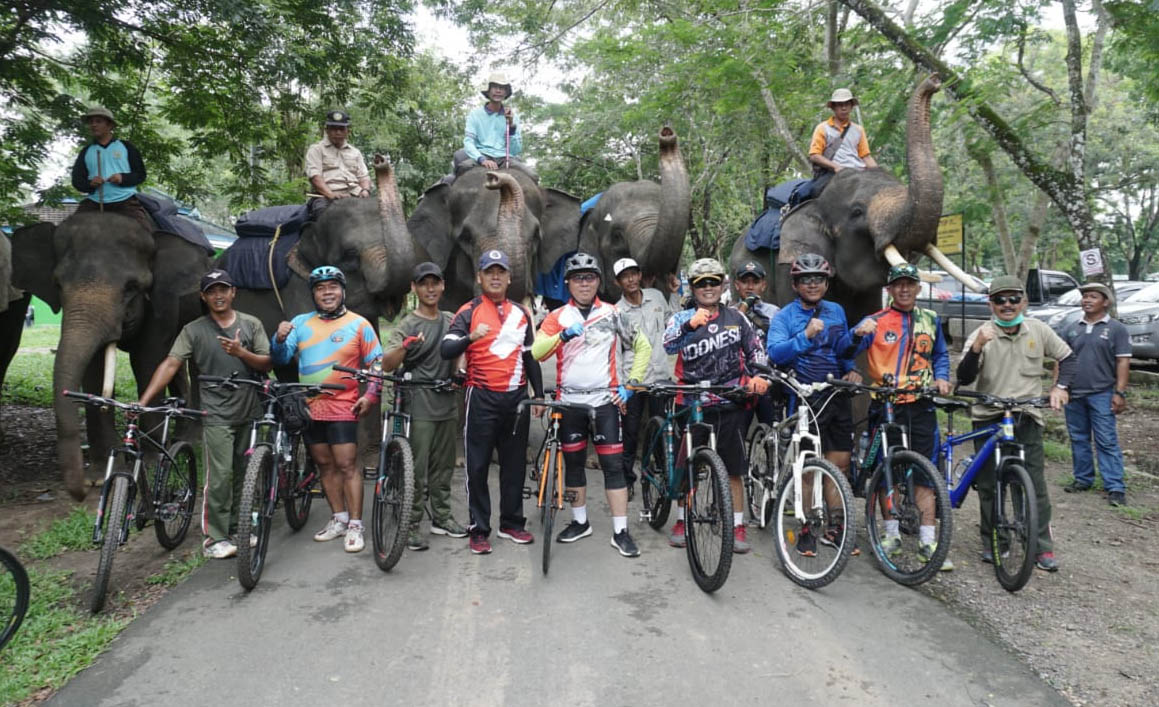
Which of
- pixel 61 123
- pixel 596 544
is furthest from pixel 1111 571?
pixel 61 123

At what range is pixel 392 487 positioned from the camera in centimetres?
514

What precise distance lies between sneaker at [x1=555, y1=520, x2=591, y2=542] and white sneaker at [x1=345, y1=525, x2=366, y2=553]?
1.36 metres

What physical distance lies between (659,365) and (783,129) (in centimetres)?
937

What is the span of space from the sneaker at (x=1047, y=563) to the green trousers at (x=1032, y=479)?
33 mm

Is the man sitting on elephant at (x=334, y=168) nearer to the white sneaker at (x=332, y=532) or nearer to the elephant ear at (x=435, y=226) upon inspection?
the elephant ear at (x=435, y=226)

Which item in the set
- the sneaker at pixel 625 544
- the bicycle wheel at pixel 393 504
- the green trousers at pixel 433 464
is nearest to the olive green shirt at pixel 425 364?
the green trousers at pixel 433 464

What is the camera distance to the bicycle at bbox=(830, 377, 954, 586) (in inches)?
186

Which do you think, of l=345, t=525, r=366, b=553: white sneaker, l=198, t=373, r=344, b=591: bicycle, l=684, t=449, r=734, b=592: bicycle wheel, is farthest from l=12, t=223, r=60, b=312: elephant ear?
l=684, t=449, r=734, b=592: bicycle wheel

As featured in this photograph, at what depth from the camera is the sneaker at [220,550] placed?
5.22 metres

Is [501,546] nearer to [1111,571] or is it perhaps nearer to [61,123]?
[1111,571]

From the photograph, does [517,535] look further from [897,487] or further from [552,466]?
[897,487]

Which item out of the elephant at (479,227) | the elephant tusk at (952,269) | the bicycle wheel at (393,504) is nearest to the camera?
the bicycle wheel at (393,504)

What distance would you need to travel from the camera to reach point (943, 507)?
451 centimetres

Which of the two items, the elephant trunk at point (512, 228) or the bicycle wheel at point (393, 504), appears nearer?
the bicycle wheel at point (393, 504)
